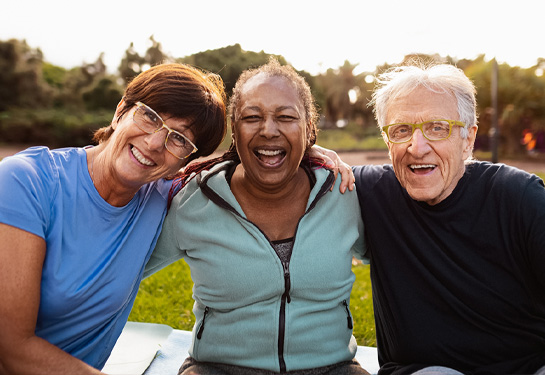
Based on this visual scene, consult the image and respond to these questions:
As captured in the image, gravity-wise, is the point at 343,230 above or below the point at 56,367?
above

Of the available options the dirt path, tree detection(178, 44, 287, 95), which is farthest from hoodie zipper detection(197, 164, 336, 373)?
tree detection(178, 44, 287, 95)

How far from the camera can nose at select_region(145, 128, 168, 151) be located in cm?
239

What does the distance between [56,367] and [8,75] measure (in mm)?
25563

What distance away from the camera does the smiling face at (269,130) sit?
Result: 2.58 metres

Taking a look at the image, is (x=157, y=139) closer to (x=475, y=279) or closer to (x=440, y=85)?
(x=440, y=85)

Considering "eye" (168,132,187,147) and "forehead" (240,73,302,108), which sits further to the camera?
"forehead" (240,73,302,108)

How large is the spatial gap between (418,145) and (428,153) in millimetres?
74

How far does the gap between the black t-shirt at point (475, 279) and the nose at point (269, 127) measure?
0.84 m

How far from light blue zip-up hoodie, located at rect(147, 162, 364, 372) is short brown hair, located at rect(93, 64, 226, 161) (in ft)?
1.07

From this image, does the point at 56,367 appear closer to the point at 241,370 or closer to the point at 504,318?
the point at 241,370

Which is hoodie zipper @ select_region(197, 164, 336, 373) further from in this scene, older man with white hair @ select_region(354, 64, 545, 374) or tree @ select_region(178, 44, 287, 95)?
tree @ select_region(178, 44, 287, 95)

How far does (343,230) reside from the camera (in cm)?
267

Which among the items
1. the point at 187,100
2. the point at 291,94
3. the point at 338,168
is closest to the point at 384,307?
the point at 338,168

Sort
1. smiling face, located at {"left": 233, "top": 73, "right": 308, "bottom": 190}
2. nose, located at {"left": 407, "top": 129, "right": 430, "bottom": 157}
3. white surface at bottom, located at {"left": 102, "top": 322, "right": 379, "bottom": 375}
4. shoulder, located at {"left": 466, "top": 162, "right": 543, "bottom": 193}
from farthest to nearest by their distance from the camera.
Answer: white surface at bottom, located at {"left": 102, "top": 322, "right": 379, "bottom": 375}, smiling face, located at {"left": 233, "top": 73, "right": 308, "bottom": 190}, nose, located at {"left": 407, "top": 129, "right": 430, "bottom": 157}, shoulder, located at {"left": 466, "top": 162, "right": 543, "bottom": 193}
